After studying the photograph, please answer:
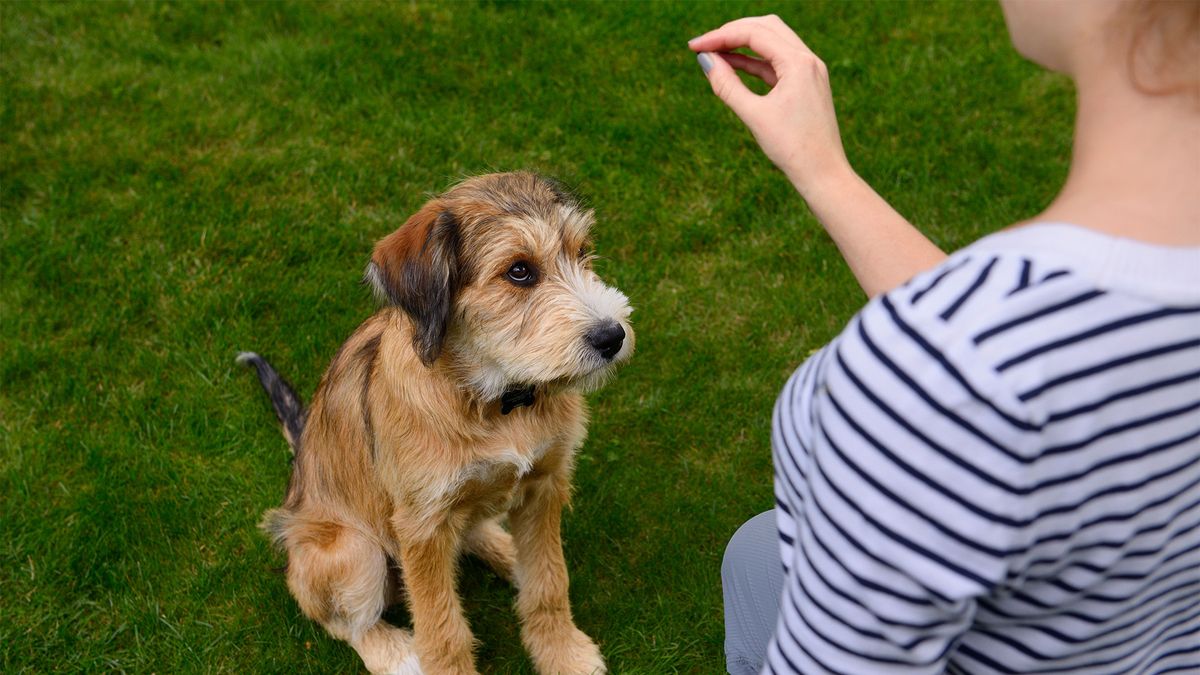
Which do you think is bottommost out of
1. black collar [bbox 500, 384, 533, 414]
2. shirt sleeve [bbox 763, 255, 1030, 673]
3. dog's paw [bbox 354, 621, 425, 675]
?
dog's paw [bbox 354, 621, 425, 675]

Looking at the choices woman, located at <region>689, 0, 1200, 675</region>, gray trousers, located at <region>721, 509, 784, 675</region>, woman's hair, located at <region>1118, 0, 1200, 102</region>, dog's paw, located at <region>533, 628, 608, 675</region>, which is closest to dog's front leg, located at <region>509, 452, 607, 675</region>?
dog's paw, located at <region>533, 628, 608, 675</region>

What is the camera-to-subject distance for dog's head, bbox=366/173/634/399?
2.97 metres

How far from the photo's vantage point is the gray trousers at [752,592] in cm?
253

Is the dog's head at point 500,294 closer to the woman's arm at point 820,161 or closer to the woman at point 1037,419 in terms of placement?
the woman's arm at point 820,161

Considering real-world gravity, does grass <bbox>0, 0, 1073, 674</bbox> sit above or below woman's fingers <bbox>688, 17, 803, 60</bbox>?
below

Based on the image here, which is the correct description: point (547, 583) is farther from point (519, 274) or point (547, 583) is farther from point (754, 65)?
point (754, 65)

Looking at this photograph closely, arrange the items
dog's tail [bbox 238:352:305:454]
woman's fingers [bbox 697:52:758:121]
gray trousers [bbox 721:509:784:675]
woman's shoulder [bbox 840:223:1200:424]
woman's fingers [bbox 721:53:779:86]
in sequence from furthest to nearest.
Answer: dog's tail [bbox 238:352:305:454]
gray trousers [bbox 721:509:784:675]
woman's fingers [bbox 721:53:779:86]
woman's fingers [bbox 697:52:758:121]
woman's shoulder [bbox 840:223:1200:424]

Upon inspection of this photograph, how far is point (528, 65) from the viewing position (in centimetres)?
632

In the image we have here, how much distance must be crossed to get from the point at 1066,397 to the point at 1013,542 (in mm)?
210

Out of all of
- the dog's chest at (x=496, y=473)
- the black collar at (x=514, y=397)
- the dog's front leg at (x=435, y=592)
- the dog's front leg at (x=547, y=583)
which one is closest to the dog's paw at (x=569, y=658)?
the dog's front leg at (x=547, y=583)

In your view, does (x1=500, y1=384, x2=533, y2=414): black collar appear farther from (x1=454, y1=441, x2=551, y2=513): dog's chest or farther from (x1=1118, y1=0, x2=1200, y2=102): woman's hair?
(x1=1118, y1=0, x2=1200, y2=102): woman's hair

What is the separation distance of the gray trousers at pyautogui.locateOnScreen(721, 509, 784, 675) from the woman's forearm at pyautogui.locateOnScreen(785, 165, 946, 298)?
0.87 metres

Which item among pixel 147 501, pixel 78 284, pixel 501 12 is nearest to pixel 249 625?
pixel 147 501

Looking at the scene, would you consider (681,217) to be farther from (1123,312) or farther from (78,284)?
(1123,312)
